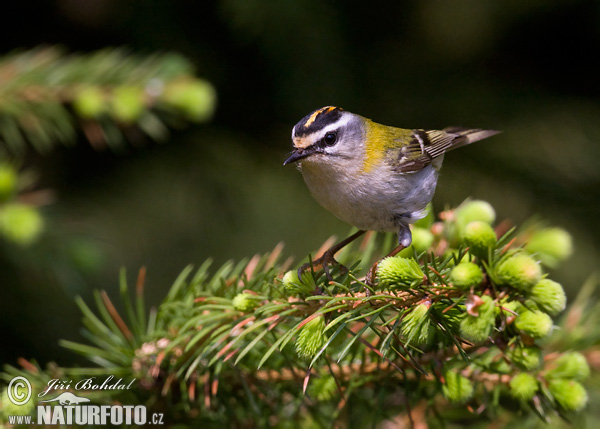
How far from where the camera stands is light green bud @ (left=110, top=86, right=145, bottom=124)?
7.40 ft

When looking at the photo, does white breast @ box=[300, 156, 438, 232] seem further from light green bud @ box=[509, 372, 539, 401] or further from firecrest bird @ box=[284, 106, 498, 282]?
light green bud @ box=[509, 372, 539, 401]

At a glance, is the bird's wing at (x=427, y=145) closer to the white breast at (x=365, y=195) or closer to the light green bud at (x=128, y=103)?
the white breast at (x=365, y=195)

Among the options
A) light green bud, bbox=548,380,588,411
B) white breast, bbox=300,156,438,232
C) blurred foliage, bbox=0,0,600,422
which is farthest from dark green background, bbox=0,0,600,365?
light green bud, bbox=548,380,588,411

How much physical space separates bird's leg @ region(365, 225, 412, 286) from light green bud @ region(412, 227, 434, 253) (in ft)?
0.09

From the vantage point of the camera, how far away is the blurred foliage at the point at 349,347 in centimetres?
121

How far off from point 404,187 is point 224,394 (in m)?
0.93

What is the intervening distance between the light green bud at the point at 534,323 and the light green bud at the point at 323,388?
466 mm

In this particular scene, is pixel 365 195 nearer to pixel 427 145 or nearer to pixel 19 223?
pixel 427 145

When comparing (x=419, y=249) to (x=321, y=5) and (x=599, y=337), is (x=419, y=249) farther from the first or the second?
(x=321, y=5)

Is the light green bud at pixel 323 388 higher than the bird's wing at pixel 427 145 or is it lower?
lower

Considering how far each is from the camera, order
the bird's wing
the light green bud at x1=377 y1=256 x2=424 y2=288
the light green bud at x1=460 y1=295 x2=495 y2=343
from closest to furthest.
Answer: the light green bud at x1=460 y1=295 x2=495 y2=343, the light green bud at x1=377 y1=256 x2=424 y2=288, the bird's wing

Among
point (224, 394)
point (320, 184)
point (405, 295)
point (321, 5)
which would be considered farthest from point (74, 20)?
point (405, 295)

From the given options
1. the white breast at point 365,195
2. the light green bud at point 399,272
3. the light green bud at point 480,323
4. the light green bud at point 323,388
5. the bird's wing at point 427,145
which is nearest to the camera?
the light green bud at point 480,323

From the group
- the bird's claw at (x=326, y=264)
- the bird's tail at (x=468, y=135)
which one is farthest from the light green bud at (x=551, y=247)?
the bird's tail at (x=468, y=135)
